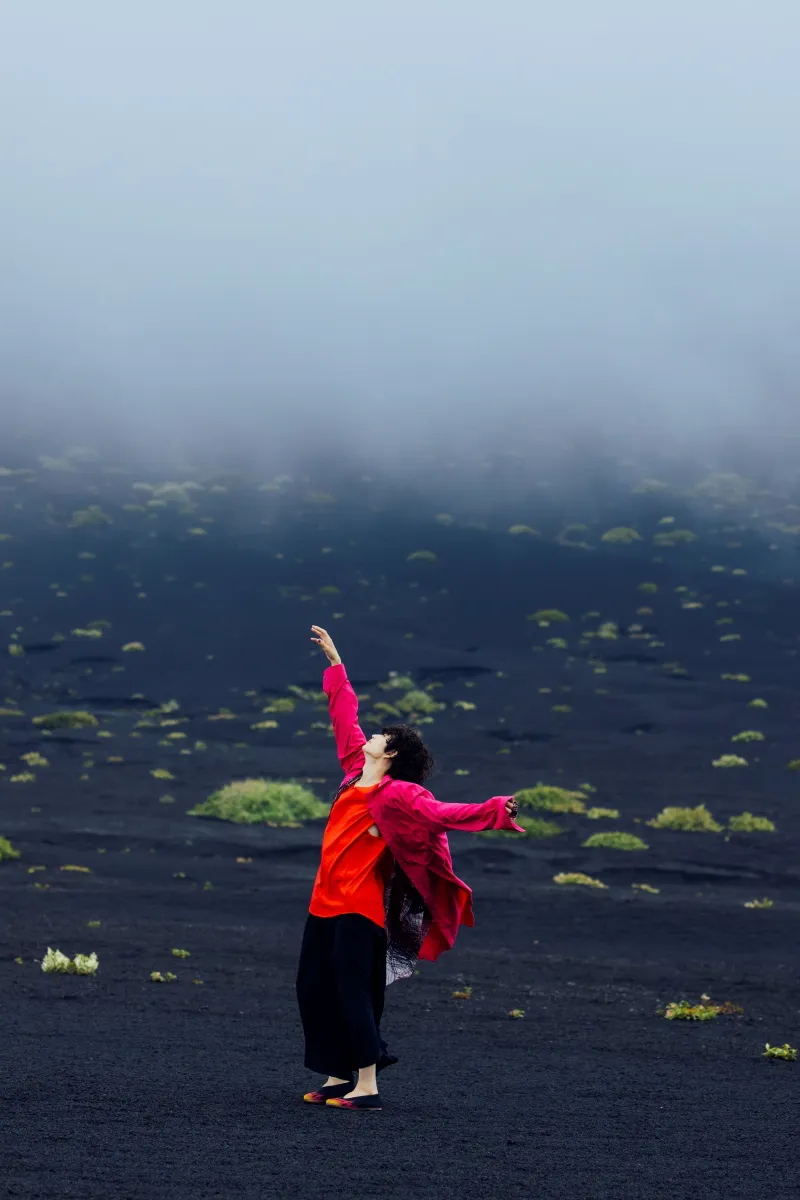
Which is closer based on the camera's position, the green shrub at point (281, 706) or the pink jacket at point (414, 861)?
the pink jacket at point (414, 861)

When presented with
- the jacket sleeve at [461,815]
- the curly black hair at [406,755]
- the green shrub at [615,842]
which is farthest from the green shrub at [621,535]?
the jacket sleeve at [461,815]

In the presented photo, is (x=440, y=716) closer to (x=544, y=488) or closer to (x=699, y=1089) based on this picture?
(x=699, y=1089)

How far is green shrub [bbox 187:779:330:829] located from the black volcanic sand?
0.57 metres

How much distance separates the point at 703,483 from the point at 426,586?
1163 inches

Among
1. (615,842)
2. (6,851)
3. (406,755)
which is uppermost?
(615,842)

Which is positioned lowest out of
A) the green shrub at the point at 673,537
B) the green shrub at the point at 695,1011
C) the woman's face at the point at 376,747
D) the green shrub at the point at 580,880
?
the green shrub at the point at 695,1011

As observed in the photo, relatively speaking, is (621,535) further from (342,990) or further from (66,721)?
(342,990)

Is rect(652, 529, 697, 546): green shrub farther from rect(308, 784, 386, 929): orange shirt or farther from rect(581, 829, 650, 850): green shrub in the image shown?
rect(308, 784, 386, 929): orange shirt

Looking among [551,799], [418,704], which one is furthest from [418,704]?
[551,799]

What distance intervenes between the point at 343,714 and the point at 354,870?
887 mm

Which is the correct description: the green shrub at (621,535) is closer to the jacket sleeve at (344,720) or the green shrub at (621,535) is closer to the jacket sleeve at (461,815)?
the jacket sleeve at (344,720)

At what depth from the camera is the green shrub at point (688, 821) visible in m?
28.7

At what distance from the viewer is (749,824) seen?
95.0 ft

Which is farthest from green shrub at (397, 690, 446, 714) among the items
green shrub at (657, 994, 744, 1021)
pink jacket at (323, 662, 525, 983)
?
pink jacket at (323, 662, 525, 983)
